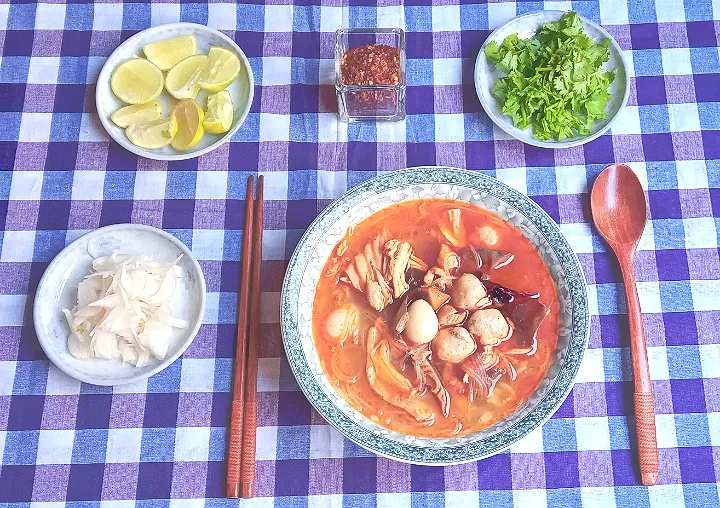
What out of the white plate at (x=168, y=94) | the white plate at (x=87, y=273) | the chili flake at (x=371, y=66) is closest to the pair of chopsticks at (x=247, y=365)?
the white plate at (x=87, y=273)

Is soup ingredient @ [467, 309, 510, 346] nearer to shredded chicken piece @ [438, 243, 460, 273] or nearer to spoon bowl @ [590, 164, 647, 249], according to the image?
shredded chicken piece @ [438, 243, 460, 273]

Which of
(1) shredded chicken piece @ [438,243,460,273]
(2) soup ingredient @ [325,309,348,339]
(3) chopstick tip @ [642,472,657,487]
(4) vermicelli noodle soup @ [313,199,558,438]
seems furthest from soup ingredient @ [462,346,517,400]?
(3) chopstick tip @ [642,472,657,487]

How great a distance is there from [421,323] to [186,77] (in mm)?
1151

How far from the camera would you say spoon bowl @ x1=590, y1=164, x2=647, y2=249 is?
2.05 meters

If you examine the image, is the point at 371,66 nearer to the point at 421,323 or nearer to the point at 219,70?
the point at 219,70

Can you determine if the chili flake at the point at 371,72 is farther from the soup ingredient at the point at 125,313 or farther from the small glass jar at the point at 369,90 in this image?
the soup ingredient at the point at 125,313

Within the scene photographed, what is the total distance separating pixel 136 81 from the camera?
221 centimetres

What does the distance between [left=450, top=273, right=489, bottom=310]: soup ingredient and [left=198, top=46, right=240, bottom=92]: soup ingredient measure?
1019 mm

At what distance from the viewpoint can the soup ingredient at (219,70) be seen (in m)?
2.20

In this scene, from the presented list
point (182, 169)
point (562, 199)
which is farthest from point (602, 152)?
point (182, 169)

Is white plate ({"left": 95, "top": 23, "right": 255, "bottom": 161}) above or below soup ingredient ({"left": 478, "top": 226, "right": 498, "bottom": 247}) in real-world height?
above

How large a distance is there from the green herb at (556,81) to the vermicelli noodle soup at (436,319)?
0.42 m

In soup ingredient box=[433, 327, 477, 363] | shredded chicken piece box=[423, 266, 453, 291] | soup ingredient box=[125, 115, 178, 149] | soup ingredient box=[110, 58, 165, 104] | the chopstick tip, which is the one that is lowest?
the chopstick tip

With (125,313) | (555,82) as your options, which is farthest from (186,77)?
(555,82)
